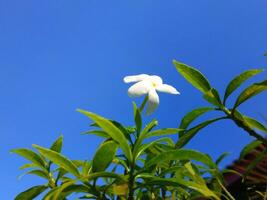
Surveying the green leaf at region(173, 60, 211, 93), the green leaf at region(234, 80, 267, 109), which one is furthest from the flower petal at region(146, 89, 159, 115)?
the green leaf at region(234, 80, 267, 109)

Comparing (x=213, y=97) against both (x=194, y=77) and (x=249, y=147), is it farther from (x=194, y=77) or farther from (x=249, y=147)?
(x=249, y=147)

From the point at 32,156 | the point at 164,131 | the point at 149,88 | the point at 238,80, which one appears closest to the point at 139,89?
the point at 149,88

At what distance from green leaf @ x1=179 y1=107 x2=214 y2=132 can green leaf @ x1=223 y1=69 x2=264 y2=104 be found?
0.07 metres

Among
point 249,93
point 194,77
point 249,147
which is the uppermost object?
point 194,77

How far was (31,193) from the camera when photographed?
1357 millimetres

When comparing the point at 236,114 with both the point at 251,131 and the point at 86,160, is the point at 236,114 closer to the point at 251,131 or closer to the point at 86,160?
the point at 251,131

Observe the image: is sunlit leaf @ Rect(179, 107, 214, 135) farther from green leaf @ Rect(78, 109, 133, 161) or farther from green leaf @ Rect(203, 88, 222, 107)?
green leaf @ Rect(78, 109, 133, 161)

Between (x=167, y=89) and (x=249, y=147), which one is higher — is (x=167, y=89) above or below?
above

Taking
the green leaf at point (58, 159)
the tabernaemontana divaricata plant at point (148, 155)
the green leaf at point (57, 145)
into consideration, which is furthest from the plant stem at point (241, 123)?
the green leaf at point (57, 145)

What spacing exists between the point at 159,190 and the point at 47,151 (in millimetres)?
394

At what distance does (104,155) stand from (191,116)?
0.28m

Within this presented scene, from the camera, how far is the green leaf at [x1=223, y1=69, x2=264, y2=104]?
4.12 feet

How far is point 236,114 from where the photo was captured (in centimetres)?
123

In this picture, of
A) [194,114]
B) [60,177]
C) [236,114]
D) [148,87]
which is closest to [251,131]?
[236,114]
